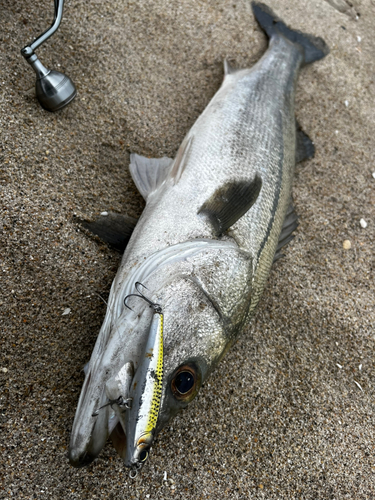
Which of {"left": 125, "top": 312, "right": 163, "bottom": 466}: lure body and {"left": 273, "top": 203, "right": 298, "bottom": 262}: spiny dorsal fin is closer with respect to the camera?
{"left": 125, "top": 312, "right": 163, "bottom": 466}: lure body

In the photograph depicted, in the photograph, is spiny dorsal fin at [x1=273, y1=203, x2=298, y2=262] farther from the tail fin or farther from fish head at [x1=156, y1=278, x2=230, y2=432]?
the tail fin

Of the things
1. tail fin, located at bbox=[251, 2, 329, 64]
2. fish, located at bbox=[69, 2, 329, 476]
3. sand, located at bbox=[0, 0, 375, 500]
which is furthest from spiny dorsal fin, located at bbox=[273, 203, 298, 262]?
tail fin, located at bbox=[251, 2, 329, 64]

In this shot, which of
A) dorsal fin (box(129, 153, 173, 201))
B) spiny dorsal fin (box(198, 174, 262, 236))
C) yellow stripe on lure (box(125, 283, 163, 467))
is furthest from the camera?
dorsal fin (box(129, 153, 173, 201))

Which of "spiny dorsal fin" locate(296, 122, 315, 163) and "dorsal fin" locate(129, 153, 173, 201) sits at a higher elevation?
"dorsal fin" locate(129, 153, 173, 201)

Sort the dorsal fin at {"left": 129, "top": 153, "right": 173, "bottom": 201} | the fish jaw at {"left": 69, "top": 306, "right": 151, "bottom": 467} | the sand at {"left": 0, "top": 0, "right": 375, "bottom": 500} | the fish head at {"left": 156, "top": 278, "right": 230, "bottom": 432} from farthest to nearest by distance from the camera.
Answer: the dorsal fin at {"left": 129, "top": 153, "right": 173, "bottom": 201} < the sand at {"left": 0, "top": 0, "right": 375, "bottom": 500} < the fish head at {"left": 156, "top": 278, "right": 230, "bottom": 432} < the fish jaw at {"left": 69, "top": 306, "right": 151, "bottom": 467}

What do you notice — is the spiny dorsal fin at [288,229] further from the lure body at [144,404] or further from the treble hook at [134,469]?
the treble hook at [134,469]
